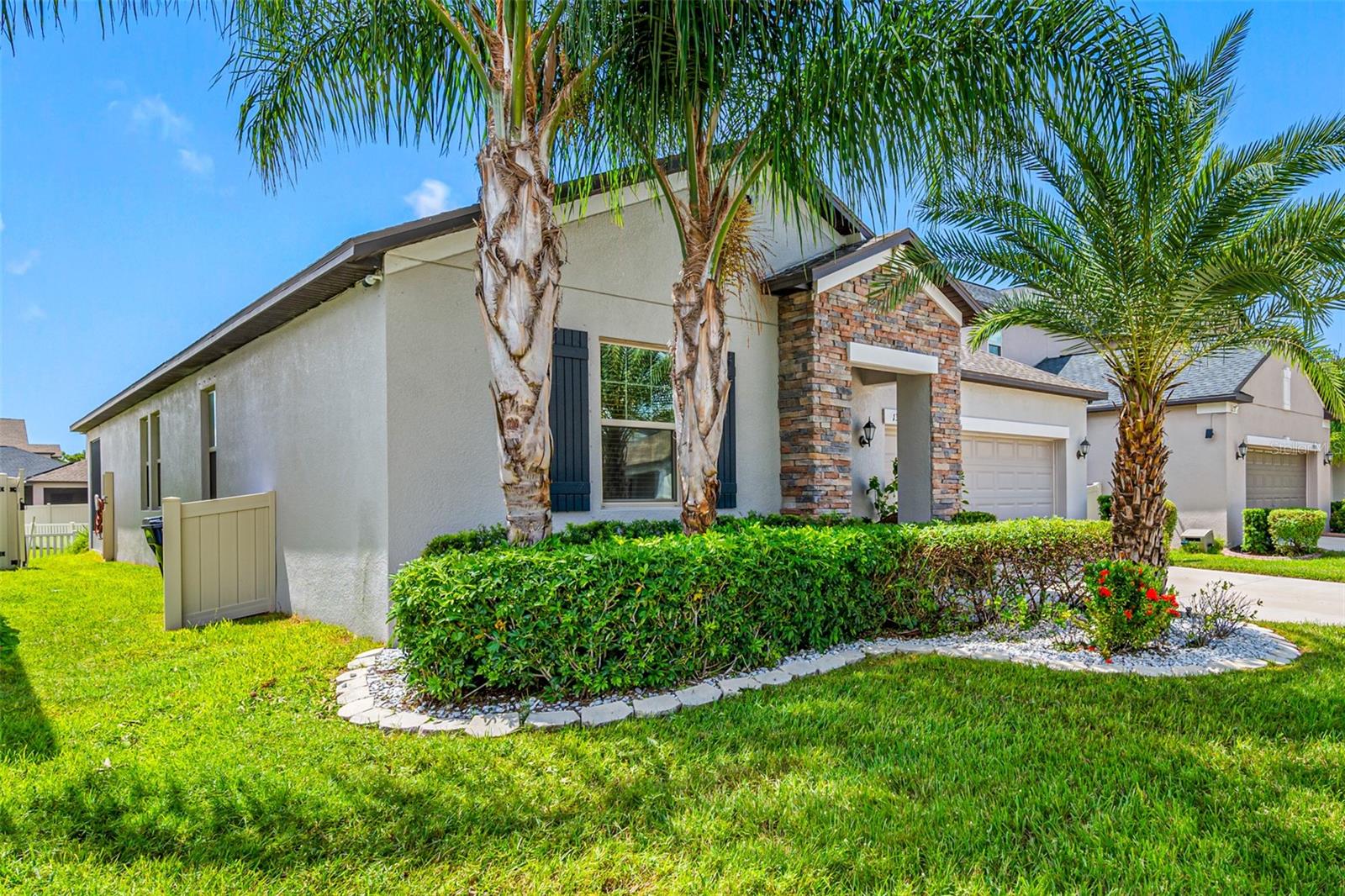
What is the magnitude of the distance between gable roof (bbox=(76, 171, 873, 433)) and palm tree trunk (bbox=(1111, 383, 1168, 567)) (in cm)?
361

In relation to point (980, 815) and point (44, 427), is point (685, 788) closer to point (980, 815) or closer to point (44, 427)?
point (980, 815)

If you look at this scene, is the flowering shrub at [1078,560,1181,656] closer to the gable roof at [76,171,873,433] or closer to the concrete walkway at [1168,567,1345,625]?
the concrete walkway at [1168,567,1345,625]

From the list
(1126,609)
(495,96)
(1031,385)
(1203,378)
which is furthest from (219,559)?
(1203,378)

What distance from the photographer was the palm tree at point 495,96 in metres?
5.46

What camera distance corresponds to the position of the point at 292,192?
23.7ft

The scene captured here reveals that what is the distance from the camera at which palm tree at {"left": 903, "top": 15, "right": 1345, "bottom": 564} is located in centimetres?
608

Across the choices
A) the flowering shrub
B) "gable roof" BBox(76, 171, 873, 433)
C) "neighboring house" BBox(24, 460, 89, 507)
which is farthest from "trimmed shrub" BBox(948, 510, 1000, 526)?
"neighboring house" BBox(24, 460, 89, 507)

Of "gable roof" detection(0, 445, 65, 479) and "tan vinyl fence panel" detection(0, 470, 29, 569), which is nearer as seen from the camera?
"tan vinyl fence panel" detection(0, 470, 29, 569)

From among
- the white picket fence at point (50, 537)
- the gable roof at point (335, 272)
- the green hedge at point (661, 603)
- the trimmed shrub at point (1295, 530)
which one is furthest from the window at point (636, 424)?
the white picket fence at point (50, 537)

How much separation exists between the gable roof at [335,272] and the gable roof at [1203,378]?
10309 mm

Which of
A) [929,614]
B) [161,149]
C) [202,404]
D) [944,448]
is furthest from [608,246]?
[161,149]

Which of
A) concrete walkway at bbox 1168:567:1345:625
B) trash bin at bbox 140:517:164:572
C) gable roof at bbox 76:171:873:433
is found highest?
gable roof at bbox 76:171:873:433

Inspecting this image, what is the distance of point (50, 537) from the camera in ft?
64.6

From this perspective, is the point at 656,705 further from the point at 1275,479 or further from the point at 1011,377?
the point at 1275,479
